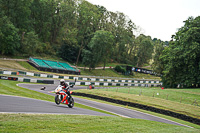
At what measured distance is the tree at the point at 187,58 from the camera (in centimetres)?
4325

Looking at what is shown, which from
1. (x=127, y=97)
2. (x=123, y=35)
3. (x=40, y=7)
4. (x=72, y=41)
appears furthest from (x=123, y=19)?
(x=127, y=97)

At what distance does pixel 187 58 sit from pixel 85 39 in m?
46.2

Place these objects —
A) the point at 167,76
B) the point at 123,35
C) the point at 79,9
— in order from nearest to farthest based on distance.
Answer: the point at 167,76, the point at 79,9, the point at 123,35

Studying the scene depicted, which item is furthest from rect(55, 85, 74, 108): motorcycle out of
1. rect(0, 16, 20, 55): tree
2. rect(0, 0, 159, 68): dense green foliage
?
rect(0, 0, 159, 68): dense green foliage

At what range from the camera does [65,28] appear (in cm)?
8631

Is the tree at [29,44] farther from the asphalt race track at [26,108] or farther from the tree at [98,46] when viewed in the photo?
the asphalt race track at [26,108]

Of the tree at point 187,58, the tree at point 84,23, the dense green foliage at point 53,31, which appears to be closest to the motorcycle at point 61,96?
the tree at point 187,58

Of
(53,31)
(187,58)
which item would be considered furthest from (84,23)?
(187,58)

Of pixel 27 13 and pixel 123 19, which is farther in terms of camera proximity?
pixel 123 19

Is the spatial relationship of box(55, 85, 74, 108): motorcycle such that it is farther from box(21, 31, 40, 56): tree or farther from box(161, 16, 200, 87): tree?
box(21, 31, 40, 56): tree

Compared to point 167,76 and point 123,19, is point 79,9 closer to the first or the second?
point 123,19

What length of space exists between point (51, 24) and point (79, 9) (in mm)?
12950

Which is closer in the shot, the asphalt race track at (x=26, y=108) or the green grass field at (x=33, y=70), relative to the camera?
the asphalt race track at (x=26, y=108)

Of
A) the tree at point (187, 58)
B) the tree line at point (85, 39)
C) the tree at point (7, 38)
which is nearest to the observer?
the tree at point (187, 58)
